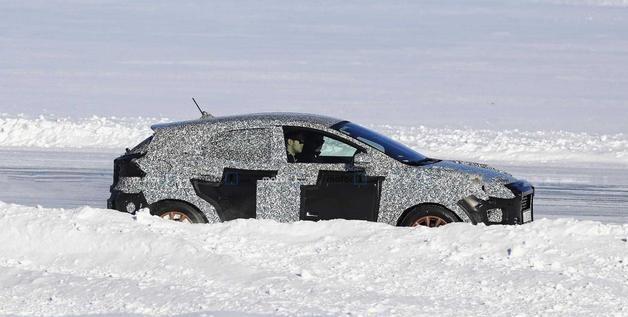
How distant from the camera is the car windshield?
1200 cm

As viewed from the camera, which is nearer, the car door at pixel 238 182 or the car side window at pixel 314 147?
the car door at pixel 238 182

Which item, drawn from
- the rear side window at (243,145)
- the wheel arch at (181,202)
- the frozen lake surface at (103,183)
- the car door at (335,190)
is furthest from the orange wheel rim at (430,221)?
the frozen lake surface at (103,183)

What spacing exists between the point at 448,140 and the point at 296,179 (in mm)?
13448

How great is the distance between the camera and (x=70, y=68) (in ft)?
135

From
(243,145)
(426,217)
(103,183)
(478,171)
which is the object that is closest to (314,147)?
(243,145)

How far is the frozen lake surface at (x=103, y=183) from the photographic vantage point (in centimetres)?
1669

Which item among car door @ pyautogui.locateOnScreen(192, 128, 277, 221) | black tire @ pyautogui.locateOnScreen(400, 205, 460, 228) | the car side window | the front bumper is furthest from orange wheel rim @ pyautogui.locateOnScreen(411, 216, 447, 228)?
car door @ pyautogui.locateOnScreen(192, 128, 277, 221)

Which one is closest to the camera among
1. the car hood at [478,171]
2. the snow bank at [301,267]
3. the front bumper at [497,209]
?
the snow bank at [301,267]

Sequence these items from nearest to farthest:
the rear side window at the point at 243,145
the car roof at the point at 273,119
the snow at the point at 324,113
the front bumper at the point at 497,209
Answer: the snow at the point at 324,113 < the front bumper at the point at 497,209 < the rear side window at the point at 243,145 < the car roof at the point at 273,119

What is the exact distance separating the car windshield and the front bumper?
0.75 m

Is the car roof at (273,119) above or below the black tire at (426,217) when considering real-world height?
above

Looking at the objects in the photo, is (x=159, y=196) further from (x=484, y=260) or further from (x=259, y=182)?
(x=484, y=260)

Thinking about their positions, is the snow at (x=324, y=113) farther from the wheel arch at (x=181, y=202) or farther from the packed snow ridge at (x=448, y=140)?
the wheel arch at (x=181, y=202)

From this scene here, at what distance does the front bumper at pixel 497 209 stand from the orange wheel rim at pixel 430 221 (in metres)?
0.25
